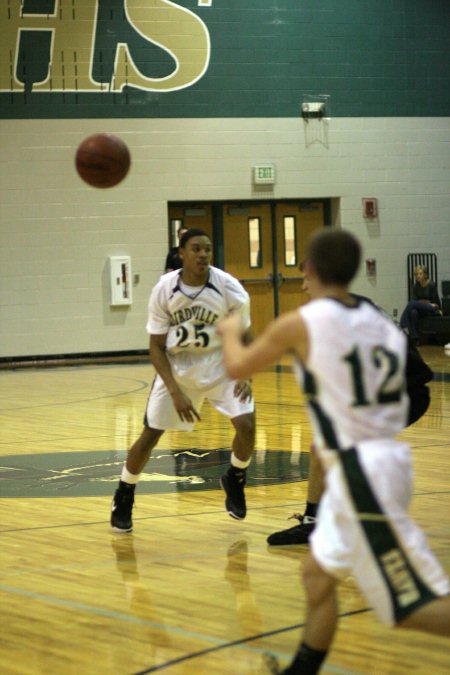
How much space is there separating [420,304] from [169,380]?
12999mm

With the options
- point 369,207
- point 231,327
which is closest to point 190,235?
point 231,327

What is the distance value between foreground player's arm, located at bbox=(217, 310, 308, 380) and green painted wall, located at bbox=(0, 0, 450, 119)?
15.0 m

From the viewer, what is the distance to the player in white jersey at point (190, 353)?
6211 mm

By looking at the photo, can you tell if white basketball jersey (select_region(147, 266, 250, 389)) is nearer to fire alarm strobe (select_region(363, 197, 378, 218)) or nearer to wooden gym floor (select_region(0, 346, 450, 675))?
wooden gym floor (select_region(0, 346, 450, 675))

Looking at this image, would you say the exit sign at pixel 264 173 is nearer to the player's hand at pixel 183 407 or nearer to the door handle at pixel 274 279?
the door handle at pixel 274 279

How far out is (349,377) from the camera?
3.26 meters

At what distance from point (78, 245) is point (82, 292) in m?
0.73

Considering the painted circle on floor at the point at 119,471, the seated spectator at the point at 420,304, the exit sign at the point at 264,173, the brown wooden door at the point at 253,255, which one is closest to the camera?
the painted circle on floor at the point at 119,471

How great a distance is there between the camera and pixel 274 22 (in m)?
19.1

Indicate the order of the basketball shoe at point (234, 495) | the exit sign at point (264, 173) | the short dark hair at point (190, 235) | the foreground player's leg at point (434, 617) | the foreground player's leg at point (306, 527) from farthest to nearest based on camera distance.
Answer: the exit sign at point (264, 173) < the basketball shoe at point (234, 495) < the short dark hair at point (190, 235) < the foreground player's leg at point (306, 527) < the foreground player's leg at point (434, 617)

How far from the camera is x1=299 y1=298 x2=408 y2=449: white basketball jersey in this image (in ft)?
10.7

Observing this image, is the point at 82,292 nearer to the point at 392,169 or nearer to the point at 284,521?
the point at 392,169

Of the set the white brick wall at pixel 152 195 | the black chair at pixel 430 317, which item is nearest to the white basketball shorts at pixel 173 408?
the white brick wall at pixel 152 195

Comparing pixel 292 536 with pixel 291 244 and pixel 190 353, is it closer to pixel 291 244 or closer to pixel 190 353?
pixel 190 353
